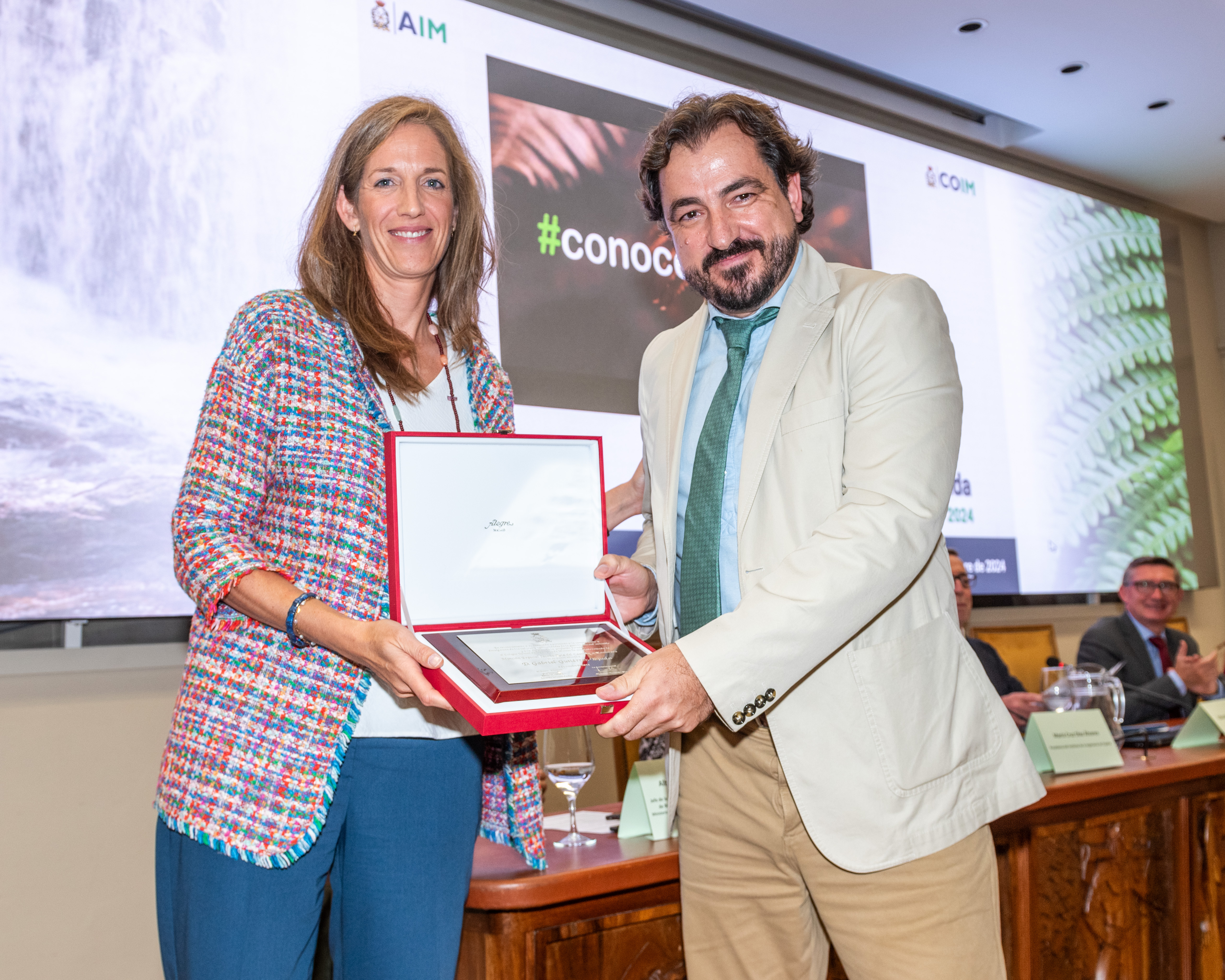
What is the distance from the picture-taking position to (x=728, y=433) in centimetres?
147

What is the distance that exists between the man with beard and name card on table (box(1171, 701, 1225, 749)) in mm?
1630

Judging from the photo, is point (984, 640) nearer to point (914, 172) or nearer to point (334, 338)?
point (914, 172)

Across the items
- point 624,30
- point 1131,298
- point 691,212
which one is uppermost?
point 624,30

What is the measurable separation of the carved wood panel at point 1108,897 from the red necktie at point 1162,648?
234cm

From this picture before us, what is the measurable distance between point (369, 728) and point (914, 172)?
4000 millimetres

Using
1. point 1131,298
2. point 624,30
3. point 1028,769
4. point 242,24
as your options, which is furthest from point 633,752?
point 1131,298

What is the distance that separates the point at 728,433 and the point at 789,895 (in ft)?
2.04

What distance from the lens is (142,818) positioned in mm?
2518

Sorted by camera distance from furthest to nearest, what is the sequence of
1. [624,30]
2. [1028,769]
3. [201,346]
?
[624,30], [201,346], [1028,769]

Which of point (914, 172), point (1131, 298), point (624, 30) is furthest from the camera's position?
point (1131, 298)

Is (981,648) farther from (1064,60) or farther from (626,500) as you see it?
(1064,60)

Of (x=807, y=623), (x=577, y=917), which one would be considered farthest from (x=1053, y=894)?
(x=807, y=623)

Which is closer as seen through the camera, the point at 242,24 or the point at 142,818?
the point at 142,818

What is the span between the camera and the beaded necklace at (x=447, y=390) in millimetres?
1366
